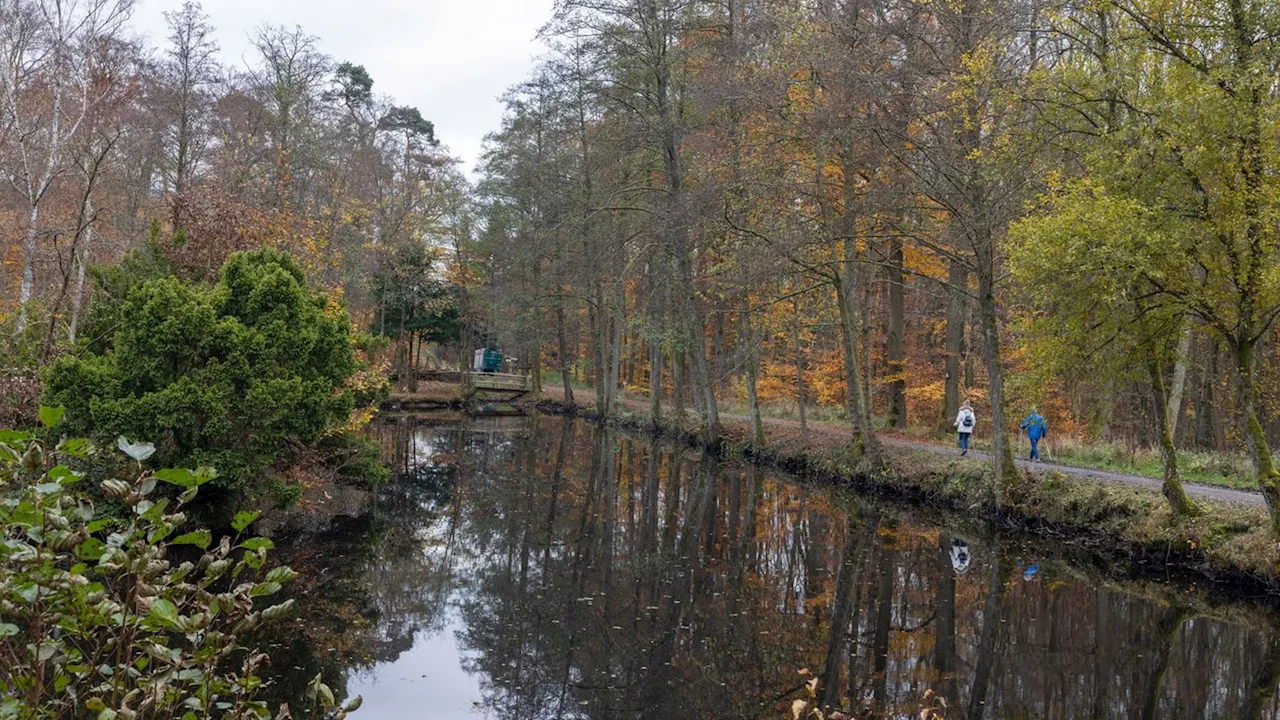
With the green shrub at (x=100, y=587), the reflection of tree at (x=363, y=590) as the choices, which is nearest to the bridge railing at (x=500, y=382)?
the reflection of tree at (x=363, y=590)

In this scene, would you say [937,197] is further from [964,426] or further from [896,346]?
[896,346]

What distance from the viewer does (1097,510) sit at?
12.7 m

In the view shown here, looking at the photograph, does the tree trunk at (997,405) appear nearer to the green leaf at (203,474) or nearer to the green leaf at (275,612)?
the green leaf at (275,612)

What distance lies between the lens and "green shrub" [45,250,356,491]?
922 centimetres

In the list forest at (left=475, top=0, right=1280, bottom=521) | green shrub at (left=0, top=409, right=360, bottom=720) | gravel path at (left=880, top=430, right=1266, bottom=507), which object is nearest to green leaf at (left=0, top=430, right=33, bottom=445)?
→ green shrub at (left=0, top=409, right=360, bottom=720)

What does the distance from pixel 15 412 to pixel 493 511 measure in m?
7.13

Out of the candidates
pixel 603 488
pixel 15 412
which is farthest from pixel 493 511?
pixel 15 412

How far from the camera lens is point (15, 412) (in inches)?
350

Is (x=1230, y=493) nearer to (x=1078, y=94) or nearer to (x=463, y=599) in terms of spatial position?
(x=1078, y=94)

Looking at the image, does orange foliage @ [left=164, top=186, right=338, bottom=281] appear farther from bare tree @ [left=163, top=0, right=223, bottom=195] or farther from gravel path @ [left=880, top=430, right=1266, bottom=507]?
gravel path @ [left=880, top=430, right=1266, bottom=507]

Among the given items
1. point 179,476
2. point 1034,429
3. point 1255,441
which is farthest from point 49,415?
point 1034,429

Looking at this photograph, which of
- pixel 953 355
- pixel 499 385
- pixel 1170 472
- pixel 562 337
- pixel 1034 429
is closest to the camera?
pixel 1170 472

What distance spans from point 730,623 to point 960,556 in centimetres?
483

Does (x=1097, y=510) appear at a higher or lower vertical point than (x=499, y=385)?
lower
